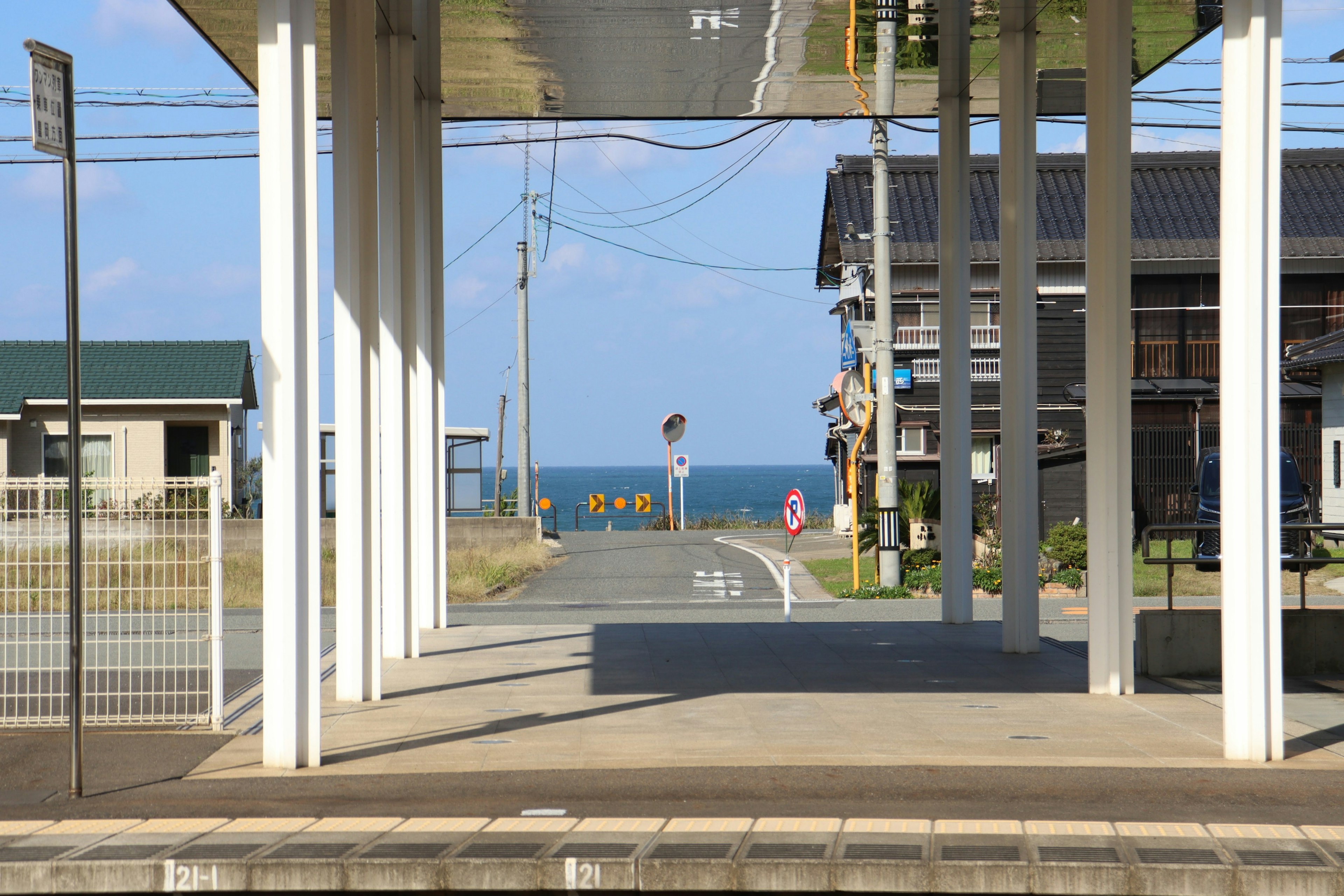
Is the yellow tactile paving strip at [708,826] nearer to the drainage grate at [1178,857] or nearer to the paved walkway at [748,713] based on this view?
the paved walkway at [748,713]

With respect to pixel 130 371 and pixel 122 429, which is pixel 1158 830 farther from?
pixel 130 371

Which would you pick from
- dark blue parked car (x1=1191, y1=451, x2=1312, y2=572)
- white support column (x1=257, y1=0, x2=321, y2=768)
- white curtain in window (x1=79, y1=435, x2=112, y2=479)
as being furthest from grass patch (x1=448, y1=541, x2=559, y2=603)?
white curtain in window (x1=79, y1=435, x2=112, y2=479)

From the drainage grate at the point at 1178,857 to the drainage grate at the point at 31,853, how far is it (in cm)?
448

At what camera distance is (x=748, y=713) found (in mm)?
8648

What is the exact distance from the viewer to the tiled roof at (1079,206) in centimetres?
3222

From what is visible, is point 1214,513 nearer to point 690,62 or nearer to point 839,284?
point 690,62

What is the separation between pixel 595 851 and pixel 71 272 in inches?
154

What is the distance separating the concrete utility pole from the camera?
28.2 m

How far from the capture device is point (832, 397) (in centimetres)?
3459

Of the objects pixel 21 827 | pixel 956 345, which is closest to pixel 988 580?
pixel 956 345

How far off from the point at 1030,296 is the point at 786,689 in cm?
443

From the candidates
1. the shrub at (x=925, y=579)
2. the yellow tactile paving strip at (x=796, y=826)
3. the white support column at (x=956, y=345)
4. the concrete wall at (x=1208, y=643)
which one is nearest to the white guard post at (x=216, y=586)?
the yellow tactile paving strip at (x=796, y=826)

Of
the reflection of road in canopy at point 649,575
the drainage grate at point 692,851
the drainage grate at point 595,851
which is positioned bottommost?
the reflection of road in canopy at point 649,575

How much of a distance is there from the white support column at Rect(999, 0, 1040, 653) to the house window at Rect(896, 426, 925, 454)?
20588mm
